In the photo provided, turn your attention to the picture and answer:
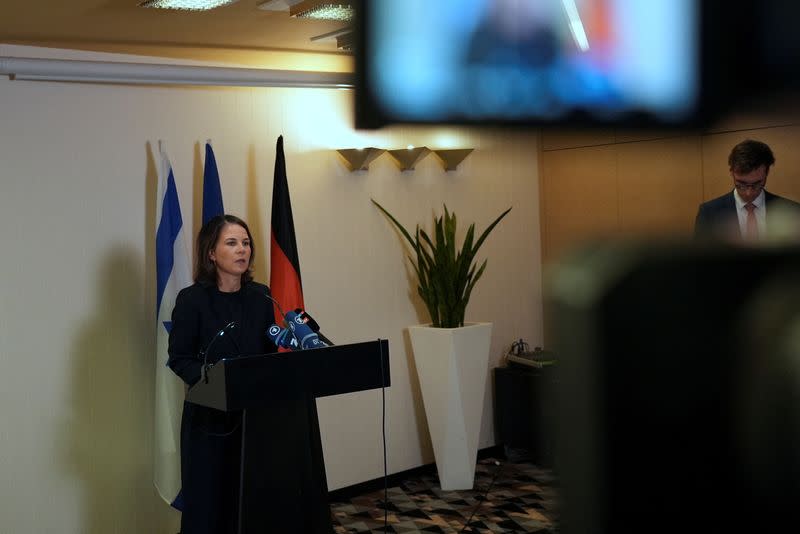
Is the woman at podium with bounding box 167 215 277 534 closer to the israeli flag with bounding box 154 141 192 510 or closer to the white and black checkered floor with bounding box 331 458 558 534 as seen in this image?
the israeli flag with bounding box 154 141 192 510

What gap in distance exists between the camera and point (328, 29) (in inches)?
188

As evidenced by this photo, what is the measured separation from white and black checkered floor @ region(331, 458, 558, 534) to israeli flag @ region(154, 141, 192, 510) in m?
0.98

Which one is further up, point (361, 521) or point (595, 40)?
point (595, 40)

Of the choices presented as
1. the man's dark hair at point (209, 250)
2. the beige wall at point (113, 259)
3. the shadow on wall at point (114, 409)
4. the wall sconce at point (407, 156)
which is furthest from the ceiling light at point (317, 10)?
A: the wall sconce at point (407, 156)

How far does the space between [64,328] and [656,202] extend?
3.77 m

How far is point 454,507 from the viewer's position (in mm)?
5816

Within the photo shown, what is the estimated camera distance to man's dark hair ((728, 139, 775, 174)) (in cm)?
236

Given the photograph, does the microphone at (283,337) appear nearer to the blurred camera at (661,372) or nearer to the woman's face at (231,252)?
the woman's face at (231,252)

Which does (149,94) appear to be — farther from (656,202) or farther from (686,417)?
(686,417)

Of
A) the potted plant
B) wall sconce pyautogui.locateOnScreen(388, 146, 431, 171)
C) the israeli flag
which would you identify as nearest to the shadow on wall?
the israeli flag

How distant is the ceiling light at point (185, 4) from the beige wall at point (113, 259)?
112 centimetres

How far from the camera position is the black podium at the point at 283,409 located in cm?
371

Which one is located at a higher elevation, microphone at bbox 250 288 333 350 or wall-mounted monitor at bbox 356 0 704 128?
wall-mounted monitor at bbox 356 0 704 128

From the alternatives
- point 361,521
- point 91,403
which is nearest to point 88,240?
point 91,403
